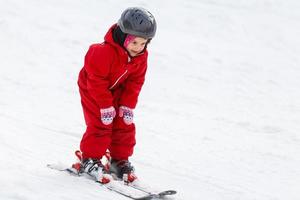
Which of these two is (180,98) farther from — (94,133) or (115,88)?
(94,133)

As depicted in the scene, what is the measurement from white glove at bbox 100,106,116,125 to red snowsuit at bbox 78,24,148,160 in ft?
0.12

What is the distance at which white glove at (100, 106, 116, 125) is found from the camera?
4660mm

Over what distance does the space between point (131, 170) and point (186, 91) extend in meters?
4.55

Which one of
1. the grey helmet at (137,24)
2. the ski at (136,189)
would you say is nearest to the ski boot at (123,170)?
the ski at (136,189)

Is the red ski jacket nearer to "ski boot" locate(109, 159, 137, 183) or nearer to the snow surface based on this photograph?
"ski boot" locate(109, 159, 137, 183)

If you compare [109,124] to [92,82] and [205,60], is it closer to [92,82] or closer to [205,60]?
[92,82]

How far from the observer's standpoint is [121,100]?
499 cm

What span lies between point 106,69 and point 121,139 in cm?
77

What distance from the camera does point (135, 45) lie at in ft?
15.3

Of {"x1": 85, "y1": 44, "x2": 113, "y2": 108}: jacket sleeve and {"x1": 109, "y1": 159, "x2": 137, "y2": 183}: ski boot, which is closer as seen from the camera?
{"x1": 85, "y1": 44, "x2": 113, "y2": 108}: jacket sleeve

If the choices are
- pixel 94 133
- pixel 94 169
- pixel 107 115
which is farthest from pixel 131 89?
pixel 94 169

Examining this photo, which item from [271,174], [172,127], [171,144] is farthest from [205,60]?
[271,174]

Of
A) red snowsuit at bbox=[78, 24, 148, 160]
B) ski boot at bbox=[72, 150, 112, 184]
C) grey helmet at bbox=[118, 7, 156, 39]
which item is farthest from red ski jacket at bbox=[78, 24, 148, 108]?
ski boot at bbox=[72, 150, 112, 184]

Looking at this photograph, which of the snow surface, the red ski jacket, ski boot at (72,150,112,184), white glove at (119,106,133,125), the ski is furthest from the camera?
the snow surface
